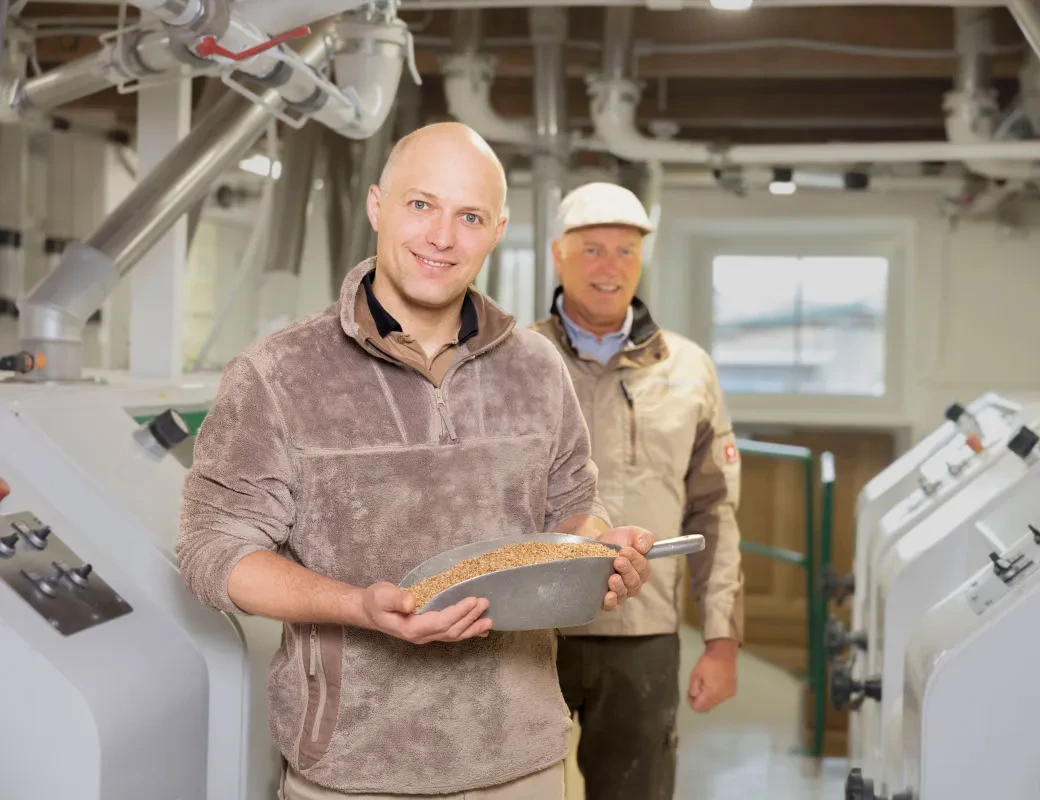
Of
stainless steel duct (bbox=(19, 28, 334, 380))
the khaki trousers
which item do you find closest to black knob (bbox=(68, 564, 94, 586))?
the khaki trousers

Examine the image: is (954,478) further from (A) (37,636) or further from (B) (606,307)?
(A) (37,636)

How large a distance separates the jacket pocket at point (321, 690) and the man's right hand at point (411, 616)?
0.16 meters

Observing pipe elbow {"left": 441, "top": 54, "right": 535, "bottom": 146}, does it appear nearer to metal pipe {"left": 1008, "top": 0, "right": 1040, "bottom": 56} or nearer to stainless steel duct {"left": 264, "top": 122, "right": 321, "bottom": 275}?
stainless steel duct {"left": 264, "top": 122, "right": 321, "bottom": 275}

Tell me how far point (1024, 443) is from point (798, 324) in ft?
12.7

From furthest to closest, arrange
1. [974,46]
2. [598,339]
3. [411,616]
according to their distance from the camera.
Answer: [974,46] → [598,339] → [411,616]

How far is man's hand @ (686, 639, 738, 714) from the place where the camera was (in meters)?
2.03

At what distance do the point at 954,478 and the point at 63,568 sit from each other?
1855mm

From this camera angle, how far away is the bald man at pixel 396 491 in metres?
1.29

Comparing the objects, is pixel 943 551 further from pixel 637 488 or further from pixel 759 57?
pixel 759 57

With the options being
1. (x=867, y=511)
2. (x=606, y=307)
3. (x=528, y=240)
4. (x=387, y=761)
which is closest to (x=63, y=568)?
(x=387, y=761)

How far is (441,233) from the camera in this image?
133cm

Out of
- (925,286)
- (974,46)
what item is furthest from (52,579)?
(925,286)

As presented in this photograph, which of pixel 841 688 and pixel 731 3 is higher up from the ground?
pixel 731 3

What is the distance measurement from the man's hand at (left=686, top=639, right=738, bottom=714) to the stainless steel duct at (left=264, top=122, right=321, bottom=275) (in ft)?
7.05
